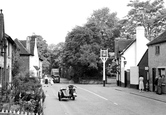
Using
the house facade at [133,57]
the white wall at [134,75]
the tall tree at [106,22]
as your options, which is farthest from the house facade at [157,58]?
the tall tree at [106,22]

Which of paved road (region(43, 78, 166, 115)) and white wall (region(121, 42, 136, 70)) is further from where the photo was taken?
white wall (region(121, 42, 136, 70))

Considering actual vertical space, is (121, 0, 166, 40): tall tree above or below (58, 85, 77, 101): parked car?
above

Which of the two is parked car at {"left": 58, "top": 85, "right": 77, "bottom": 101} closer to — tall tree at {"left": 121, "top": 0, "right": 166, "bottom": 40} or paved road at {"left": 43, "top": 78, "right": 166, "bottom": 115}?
paved road at {"left": 43, "top": 78, "right": 166, "bottom": 115}

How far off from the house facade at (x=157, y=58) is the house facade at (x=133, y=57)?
14.5 feet

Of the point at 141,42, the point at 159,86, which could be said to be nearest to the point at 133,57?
the point at 141,42

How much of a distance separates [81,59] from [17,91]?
3994 centimetres

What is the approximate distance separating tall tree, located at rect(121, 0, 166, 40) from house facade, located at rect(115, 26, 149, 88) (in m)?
7.76

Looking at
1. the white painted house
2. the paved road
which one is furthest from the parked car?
the white painted house

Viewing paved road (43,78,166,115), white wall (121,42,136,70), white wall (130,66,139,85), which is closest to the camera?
paved road (43,78,166,115)

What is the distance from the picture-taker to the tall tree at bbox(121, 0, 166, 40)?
5262 cm

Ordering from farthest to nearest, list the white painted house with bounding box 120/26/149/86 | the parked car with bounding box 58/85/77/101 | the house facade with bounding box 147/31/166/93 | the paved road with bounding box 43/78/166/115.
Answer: the white painted house with bounding box 120/26/149/86, the house facade with bounding box 147/31/166/93, the parked car with bounding box 58/85/77/101, the paved road with bounding box 43/78/166/115

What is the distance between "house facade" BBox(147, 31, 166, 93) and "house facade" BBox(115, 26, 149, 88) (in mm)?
4419

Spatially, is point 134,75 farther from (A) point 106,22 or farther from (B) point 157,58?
(A) point 106,22

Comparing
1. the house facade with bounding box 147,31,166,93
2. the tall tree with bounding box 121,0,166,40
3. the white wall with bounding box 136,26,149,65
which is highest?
the tall tree with bounding box 121,0,166,40
